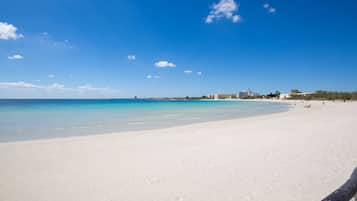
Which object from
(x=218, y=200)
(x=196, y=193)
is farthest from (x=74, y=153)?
(x=218, y=200)

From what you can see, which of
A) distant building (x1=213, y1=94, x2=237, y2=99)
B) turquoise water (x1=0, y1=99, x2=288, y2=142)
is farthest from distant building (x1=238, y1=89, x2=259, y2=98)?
turquoise water (x1=0, y1=99, x2=288, y2=142)

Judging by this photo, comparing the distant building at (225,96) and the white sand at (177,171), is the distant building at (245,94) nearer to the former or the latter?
the distant building at (225,96)

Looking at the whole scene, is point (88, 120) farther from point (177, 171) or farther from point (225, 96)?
point (225, 96)

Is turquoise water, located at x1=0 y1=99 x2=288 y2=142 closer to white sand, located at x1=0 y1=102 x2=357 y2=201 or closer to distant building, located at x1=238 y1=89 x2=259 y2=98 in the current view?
white sand, located at x1=0 y1=102 x2=357 y2=201

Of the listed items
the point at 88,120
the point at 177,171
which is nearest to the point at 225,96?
the point at 88,120

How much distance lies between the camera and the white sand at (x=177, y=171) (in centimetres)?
327

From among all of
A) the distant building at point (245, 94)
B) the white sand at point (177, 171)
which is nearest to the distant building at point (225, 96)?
the distant building at point (245, 94)

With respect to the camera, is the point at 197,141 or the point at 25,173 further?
the point at 197,141

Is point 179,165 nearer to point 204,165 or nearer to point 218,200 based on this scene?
point 204,165

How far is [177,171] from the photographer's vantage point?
421cm

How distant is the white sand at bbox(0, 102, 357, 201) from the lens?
3.27 metres

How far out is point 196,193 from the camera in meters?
3.28

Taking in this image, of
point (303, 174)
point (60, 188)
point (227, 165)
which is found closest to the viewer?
point (60, 188)

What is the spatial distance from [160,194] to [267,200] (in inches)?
66.4
